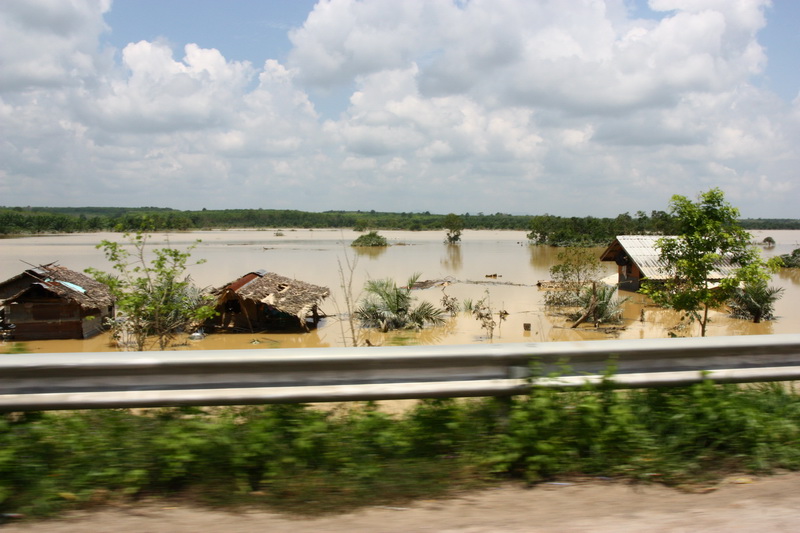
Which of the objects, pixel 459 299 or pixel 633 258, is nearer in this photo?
pixel 633 258

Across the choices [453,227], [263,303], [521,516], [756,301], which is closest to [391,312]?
[263,303]

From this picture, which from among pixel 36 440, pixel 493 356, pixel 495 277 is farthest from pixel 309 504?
pixel 495 277

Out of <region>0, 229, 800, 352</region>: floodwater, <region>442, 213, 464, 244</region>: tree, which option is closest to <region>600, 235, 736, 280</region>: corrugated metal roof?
<region>0, 229, 800, 352</region>: floodwater

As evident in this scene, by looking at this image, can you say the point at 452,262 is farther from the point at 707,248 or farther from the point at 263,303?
the point at 707,248

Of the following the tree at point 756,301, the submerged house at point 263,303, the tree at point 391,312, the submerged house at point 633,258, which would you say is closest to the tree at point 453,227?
the submerged house at point 633,258

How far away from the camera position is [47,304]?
17.5 metres

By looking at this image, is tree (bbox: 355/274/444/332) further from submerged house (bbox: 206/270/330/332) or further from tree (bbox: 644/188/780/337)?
tree (bbox: 644/188/780/337)

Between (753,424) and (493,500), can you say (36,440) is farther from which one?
(753,424)

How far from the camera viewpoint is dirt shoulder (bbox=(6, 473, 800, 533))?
311cm

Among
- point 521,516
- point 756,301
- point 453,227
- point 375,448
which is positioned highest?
point 453,227

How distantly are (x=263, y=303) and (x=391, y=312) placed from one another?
447cm

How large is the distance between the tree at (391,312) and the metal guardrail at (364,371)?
52.8 ft

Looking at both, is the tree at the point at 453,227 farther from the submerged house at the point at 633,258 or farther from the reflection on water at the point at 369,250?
the submerged house at the point at 633,258

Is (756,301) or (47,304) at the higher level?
(47,304)
